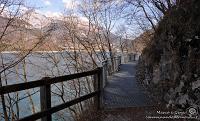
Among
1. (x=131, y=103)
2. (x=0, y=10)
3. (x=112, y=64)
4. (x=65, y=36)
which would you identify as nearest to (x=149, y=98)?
(x=131, y=103)

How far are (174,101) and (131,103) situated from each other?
1827 millimetres

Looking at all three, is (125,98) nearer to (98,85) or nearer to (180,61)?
(180,61)

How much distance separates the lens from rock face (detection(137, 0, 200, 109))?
360 inches

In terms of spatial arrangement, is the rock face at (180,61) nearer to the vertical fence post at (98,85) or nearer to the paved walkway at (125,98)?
the paved walkway at (125,98)

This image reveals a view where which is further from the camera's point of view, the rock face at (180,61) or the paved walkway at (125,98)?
the paved walkway at (125,98)

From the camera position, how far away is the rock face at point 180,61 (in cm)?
915

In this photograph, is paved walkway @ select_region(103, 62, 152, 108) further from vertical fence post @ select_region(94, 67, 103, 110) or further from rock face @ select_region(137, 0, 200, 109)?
vertical fence post @ select_region(94, 67, 103, 110)

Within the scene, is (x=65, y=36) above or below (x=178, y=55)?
above

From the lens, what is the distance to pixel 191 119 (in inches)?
317

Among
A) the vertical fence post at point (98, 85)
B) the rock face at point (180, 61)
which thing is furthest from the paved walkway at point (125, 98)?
the vertical fence post at point (98, 85)

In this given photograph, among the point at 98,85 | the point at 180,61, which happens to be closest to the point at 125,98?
the point at 180,61

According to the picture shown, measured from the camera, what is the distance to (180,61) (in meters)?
10.5

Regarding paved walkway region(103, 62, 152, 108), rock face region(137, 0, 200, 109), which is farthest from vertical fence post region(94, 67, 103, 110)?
rock face region(137, 0, 200, 109)

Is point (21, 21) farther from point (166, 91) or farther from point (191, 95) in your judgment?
point (191, 95)
